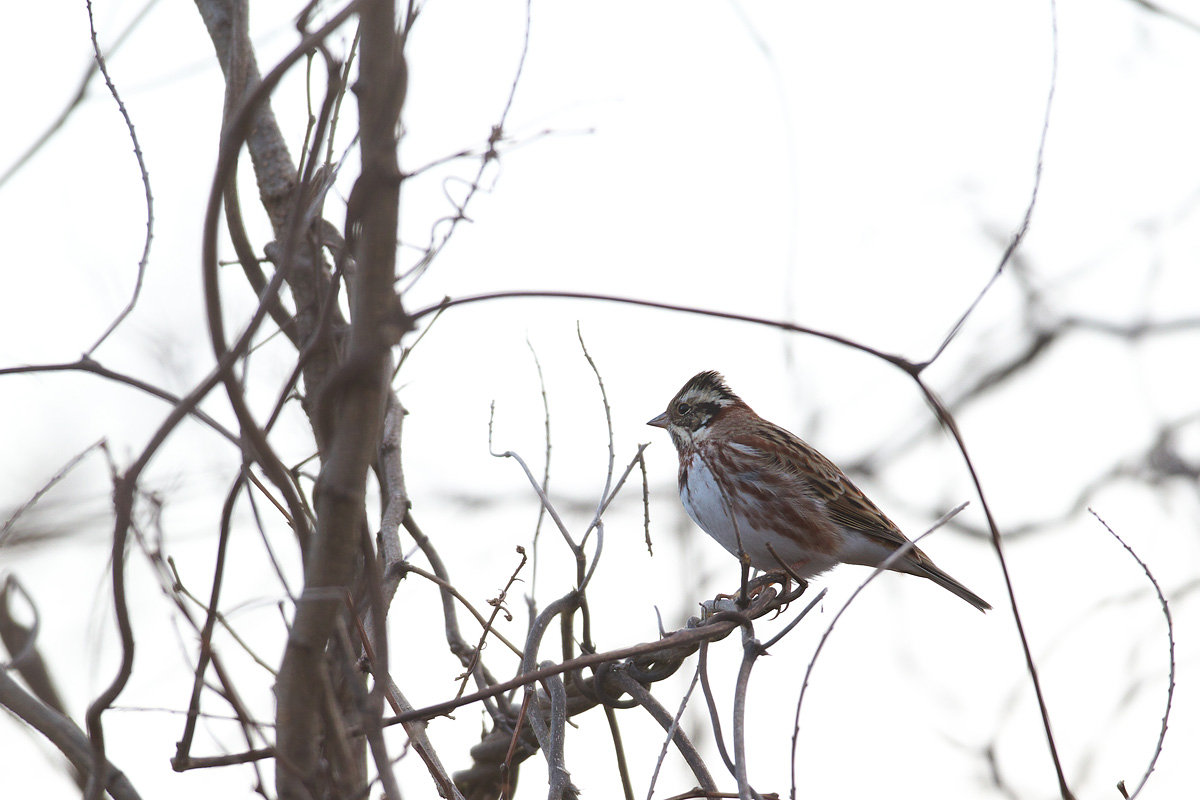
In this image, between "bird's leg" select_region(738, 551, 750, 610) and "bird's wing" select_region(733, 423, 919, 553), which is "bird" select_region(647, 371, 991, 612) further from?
"bird's leg" select_region(738, 551, 750, 610)

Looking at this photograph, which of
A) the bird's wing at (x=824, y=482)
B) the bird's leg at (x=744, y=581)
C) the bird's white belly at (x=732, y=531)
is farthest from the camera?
the bird's wing at (x=824, y=482)

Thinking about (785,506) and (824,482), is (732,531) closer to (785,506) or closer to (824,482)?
(785,506)

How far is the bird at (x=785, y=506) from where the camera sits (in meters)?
5.64

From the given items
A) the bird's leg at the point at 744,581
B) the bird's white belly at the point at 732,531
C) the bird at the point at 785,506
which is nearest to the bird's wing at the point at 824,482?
the bird at the point at 785,506

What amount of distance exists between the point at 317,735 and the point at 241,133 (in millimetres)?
911

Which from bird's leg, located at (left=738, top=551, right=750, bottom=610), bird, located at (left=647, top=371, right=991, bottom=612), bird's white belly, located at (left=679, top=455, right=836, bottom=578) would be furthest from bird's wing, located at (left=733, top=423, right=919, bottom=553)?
bird's leg, located at (left=738, top=551, right=750, bottom=610)

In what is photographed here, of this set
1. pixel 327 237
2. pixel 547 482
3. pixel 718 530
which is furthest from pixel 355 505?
pixel 718 530

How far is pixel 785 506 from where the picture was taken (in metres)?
5.79

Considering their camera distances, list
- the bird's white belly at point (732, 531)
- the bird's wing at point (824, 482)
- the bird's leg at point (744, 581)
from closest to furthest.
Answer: the bird's leg at point (744, 581), the bird's white belly at point (732, 531), the bird's wing at point (824, 482)

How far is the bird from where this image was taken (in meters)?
5.64

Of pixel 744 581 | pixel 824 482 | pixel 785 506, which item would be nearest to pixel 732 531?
pixel 785 506

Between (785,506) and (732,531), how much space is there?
38 cm

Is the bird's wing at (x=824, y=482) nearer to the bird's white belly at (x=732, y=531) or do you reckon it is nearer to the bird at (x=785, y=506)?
the bird at (x=785, y=506)

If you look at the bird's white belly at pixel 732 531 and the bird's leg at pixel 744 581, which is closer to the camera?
the bird's leg at pixel 744 581
